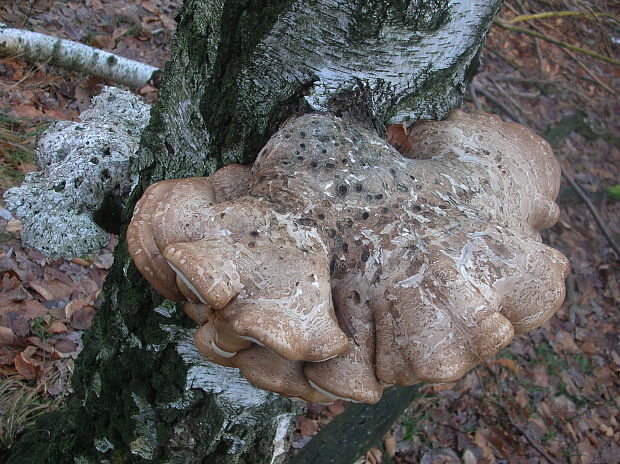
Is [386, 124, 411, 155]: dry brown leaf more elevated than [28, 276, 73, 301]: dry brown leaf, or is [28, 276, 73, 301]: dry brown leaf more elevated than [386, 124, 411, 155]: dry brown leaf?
[386, 124, 411, 155]: dry brown leaf

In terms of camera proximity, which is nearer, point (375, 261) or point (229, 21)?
point (375, 261)

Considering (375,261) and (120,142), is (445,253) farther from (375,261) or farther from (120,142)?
(120,142)

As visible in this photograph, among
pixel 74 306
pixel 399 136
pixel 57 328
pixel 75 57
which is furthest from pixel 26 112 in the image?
pixel 399 136

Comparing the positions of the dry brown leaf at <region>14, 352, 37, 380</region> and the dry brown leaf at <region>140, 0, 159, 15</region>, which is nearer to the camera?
the dry brown leaf at <region>14, 352, 37, 380</region>

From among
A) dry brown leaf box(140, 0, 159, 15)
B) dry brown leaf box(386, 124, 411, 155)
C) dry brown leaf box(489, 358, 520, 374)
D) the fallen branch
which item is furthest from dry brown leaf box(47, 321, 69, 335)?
dry brown leaf box(140, 0, 159, 15)

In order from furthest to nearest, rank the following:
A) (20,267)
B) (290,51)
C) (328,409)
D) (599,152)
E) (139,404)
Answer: (599,152) → (328,409) → (20,267) → (139,404) → (290,51)

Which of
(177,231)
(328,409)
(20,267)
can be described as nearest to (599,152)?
(328,409)

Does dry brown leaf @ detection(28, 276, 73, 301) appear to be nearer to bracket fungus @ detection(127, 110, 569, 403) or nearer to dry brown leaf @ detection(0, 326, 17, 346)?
dry brown leaf @ detection(0, 326, 17, 346)
